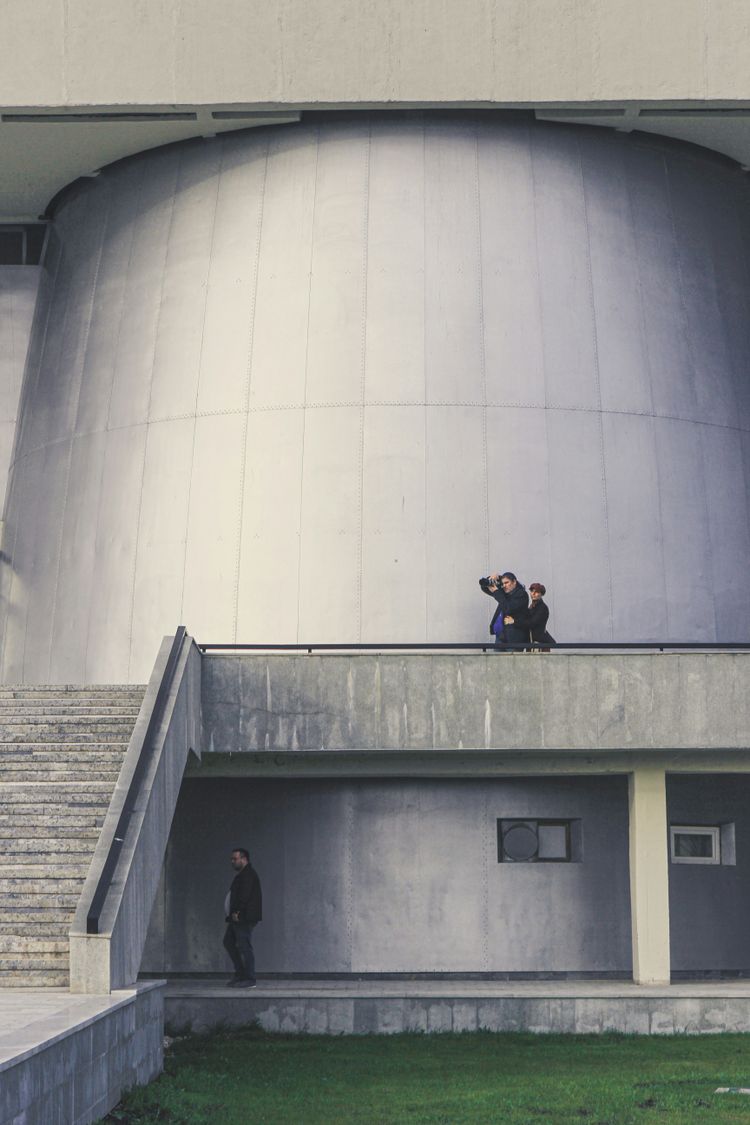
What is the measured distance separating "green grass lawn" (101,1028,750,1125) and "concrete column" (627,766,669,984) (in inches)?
83.0

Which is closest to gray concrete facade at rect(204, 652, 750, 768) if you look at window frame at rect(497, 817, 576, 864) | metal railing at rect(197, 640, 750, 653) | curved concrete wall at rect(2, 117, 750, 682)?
metal railing at rect(197, 640, 750, 653)

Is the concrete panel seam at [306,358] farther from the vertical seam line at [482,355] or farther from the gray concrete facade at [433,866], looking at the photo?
the gray concrete facade at [433,866]

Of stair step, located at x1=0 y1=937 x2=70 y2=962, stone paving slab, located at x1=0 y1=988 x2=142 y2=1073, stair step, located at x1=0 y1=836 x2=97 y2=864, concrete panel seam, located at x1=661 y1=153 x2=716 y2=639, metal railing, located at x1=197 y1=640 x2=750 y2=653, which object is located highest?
concrete panel seam, located at x1=661 y1=153 x2=716 y2=639

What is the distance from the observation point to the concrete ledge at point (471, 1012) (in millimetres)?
19375

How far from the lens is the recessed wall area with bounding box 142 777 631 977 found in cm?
2255

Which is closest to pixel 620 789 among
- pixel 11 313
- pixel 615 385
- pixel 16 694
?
pixel 615 385

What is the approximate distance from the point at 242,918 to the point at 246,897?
0.24 meters

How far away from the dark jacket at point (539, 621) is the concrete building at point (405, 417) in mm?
1594

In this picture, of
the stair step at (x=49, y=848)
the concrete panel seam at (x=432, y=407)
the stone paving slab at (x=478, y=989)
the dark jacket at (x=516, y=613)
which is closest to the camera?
the stair step at (x=49, y=848)

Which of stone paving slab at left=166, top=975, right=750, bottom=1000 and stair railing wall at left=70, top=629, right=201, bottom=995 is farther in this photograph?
stone paving slab at left=166, top=975, right=750, bottom=1000

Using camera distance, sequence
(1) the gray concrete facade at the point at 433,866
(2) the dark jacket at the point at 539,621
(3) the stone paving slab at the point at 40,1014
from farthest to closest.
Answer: (2) the dark jacket at the point at 539,621 < (1) the gray concrete facade at the point at 433,866 < (3) the stone paving slab at the point at 40,1014

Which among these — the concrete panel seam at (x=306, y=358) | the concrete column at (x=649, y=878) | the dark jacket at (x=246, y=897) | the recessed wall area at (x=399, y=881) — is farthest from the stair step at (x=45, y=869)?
the concrete panel seam at (x=306, y=358)

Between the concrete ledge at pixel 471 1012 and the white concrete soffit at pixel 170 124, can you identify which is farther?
the white concrete soffit at pixel 170 124

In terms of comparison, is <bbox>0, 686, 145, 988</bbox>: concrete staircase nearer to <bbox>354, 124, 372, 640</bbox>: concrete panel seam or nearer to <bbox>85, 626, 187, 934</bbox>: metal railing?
<bbox>85, 626, 187, 934</bbox>: metal railing
